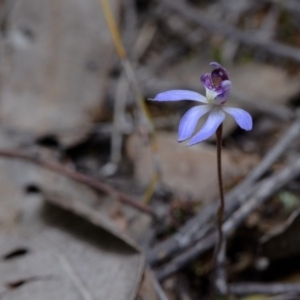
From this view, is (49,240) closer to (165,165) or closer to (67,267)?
(67,267)

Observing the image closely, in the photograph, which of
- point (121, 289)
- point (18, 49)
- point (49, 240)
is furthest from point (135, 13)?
point (121, 289)

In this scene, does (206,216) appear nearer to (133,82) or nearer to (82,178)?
(82,178)

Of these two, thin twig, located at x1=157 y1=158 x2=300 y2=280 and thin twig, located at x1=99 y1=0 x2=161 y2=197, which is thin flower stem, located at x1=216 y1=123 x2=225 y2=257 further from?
thin twig, located at x1=99 y1=0 x2=161 y2=197

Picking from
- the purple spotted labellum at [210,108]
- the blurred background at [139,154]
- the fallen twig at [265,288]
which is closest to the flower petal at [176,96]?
the purple spotted labellum at [210,108]

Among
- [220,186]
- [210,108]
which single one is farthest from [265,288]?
[210,108]

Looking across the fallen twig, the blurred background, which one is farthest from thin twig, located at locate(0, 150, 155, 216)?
the fallen twig

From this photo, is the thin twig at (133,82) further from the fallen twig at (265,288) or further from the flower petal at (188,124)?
the flower petal at (188,124)
